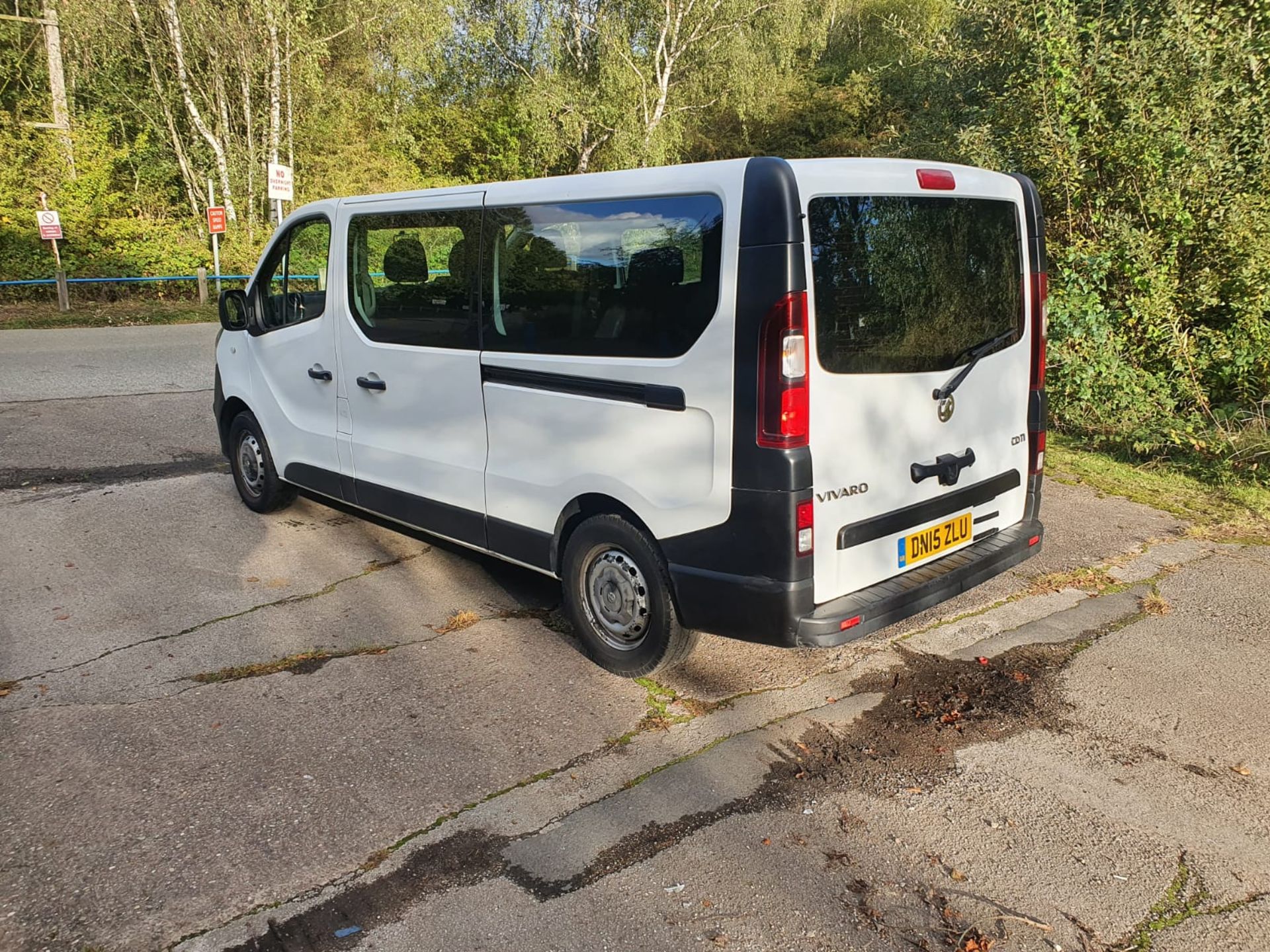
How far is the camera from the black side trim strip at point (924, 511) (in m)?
3.66

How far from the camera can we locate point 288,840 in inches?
119

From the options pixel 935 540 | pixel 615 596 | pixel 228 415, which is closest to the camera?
pixel 935 540

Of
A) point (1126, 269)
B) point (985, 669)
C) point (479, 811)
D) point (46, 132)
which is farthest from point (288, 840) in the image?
point (46, 132)

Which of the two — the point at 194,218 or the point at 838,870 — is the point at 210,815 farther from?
the point at 194,218

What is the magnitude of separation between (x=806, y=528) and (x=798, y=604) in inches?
11.1

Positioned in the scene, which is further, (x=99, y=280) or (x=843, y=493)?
(x=99, y=280)

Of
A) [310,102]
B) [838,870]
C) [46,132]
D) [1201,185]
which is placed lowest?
[838,870]

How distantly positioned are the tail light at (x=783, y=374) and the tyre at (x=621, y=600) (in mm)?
781

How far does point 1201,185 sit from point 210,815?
857 centimetres

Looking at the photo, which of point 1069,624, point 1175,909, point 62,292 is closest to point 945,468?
point 1069,624

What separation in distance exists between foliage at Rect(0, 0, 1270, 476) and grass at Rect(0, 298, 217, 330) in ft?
3.32

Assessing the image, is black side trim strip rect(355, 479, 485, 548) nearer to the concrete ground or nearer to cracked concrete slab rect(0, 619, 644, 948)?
the concrete ground

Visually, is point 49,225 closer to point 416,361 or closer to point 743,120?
point 416,361

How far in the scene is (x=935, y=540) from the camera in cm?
403
